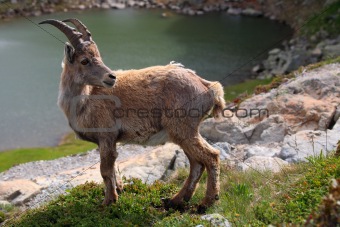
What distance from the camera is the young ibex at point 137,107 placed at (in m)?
9.37

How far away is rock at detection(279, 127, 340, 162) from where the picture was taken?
11.3 meters

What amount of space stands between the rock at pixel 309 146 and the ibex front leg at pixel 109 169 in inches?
174

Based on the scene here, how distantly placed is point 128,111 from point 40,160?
11.7 m

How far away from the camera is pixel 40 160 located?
2005 cm

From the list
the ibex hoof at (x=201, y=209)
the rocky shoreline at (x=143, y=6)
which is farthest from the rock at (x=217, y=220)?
the rocky shoreline at (x=143, y=6)

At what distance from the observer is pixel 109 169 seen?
9617mm

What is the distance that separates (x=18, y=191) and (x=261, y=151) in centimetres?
709

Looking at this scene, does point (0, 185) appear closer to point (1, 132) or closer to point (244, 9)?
point (1, 132)

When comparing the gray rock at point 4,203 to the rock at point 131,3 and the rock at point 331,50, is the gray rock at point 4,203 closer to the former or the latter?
the rock at point 331,50

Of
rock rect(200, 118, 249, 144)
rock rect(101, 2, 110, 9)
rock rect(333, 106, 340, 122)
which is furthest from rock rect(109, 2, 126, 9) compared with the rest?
rock rect(333, 106, 340, 122)

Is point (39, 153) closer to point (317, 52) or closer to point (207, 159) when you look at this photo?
point (207, 159)

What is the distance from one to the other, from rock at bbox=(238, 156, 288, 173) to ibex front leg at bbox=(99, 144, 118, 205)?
3.07m

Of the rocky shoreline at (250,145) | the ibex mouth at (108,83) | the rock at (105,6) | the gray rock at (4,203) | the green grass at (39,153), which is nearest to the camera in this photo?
the ibex mouth at (108,83)

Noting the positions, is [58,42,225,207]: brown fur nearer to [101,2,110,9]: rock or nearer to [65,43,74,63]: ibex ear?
[65,43,74,63]: ibex ear
